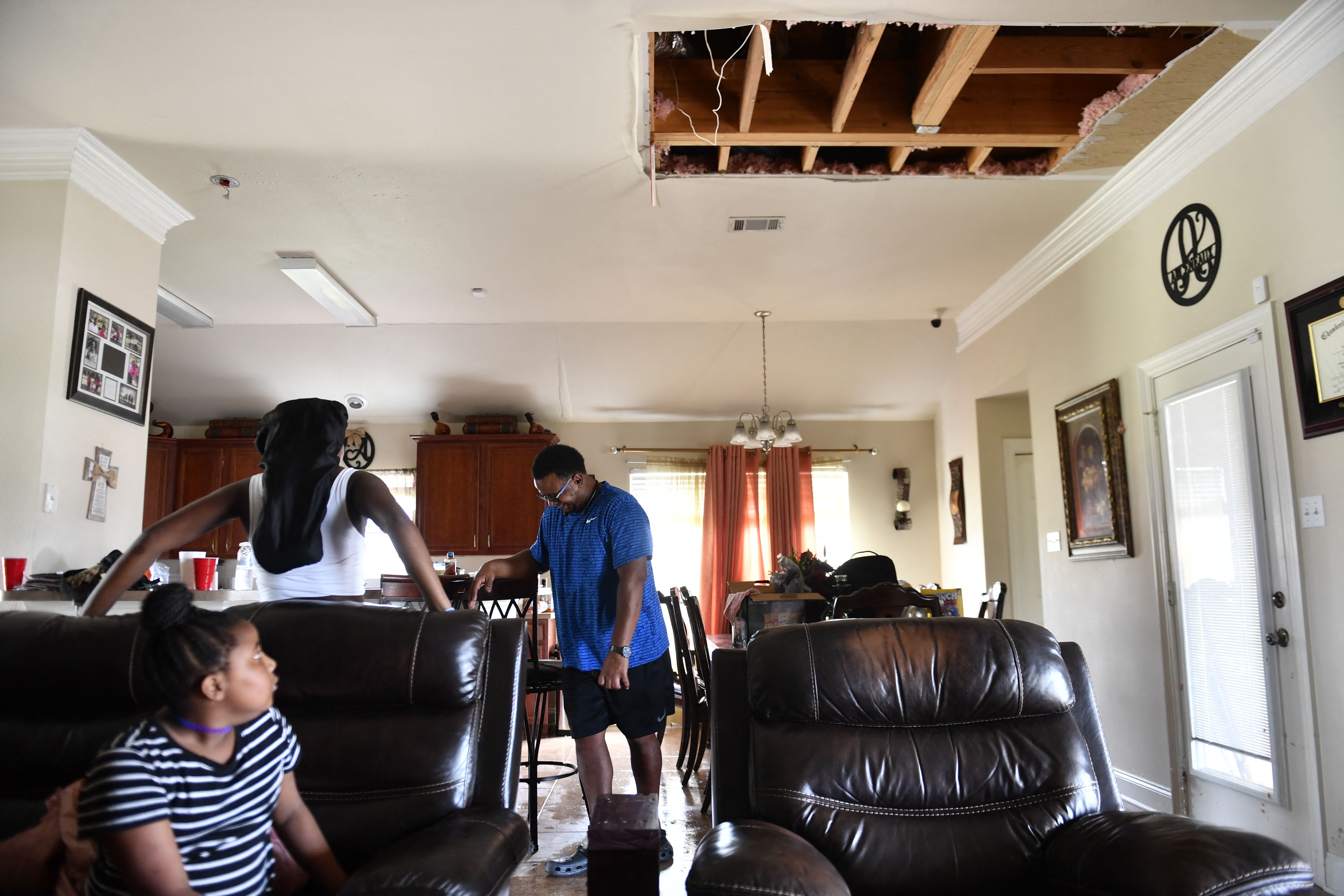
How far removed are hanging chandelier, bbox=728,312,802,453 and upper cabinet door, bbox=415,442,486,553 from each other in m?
2.11

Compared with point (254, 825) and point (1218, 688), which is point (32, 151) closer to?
point (254, 825)

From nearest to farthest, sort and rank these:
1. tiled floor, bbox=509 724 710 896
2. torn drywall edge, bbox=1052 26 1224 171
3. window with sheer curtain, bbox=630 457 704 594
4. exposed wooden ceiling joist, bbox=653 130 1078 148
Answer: tiled floor, bbox=509 724 710 896 → torn drywall edge, bbox=1052 26 1224 171 → exposed wooden ceiling joist, bbox=653 130 1078 148 → window with sheer curtain, bbox=630 457 704 594

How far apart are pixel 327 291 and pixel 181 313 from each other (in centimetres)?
143

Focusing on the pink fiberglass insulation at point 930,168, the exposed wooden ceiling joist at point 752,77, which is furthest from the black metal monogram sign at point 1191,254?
the exposed wooden ceiling joist at point 752,77

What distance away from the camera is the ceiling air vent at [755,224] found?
484 cm

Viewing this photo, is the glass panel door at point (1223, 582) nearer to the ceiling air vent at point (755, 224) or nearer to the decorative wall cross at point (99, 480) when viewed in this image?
the ceiling air vent at point (755, 224)

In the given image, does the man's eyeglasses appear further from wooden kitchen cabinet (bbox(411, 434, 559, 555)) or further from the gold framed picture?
wooden kitchen cabinet (bbox(411, 434, 559, 555))

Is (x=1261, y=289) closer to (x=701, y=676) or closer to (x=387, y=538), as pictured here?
(x=701, y=676)

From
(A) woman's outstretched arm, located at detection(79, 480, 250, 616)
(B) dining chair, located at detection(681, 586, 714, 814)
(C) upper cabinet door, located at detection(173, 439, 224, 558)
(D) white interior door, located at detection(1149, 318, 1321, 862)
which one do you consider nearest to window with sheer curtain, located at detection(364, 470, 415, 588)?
(C) upper cabinet door, located at detection(173, 439, 224, 558)

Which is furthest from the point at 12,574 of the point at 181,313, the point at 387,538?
the point at 387,538

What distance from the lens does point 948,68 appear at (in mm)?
3406

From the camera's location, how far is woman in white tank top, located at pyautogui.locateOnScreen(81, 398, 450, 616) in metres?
2.09

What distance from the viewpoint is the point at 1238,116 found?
3383 mm

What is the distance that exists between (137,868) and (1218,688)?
3.81 metres
